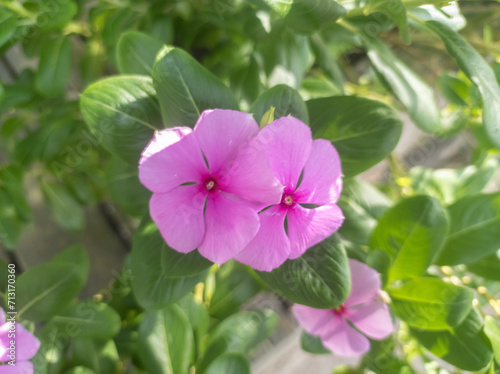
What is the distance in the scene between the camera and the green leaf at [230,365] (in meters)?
0.72

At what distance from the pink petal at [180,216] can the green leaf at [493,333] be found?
0.49m

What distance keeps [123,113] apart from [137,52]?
148mm

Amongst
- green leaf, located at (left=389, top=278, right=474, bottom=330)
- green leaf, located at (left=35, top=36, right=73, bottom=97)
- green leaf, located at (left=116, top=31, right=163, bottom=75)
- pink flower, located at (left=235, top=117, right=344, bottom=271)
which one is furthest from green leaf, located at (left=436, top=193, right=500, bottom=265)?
green leaf, located at (left=35, top=36, right=73, bottom=97)

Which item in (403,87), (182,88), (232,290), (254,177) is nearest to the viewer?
(254,177)

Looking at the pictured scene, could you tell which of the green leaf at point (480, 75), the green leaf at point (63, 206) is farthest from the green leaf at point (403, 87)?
the green leaf at point (63, 206)

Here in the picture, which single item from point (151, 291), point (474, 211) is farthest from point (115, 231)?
point (474, 211)

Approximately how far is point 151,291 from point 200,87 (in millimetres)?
292

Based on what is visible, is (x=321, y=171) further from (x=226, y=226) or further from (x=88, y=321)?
(x=88, y=321)

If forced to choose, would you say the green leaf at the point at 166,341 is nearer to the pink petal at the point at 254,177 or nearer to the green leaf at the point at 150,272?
the green leaf at the point at 150,272

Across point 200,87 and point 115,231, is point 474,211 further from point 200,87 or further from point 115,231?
point 115,231

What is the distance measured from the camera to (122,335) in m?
0.90

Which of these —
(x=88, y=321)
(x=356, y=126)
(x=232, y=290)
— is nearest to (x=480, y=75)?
(x=356, y=126)

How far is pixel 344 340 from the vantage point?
2.39ft

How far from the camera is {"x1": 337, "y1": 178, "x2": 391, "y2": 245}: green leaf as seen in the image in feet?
2.40
